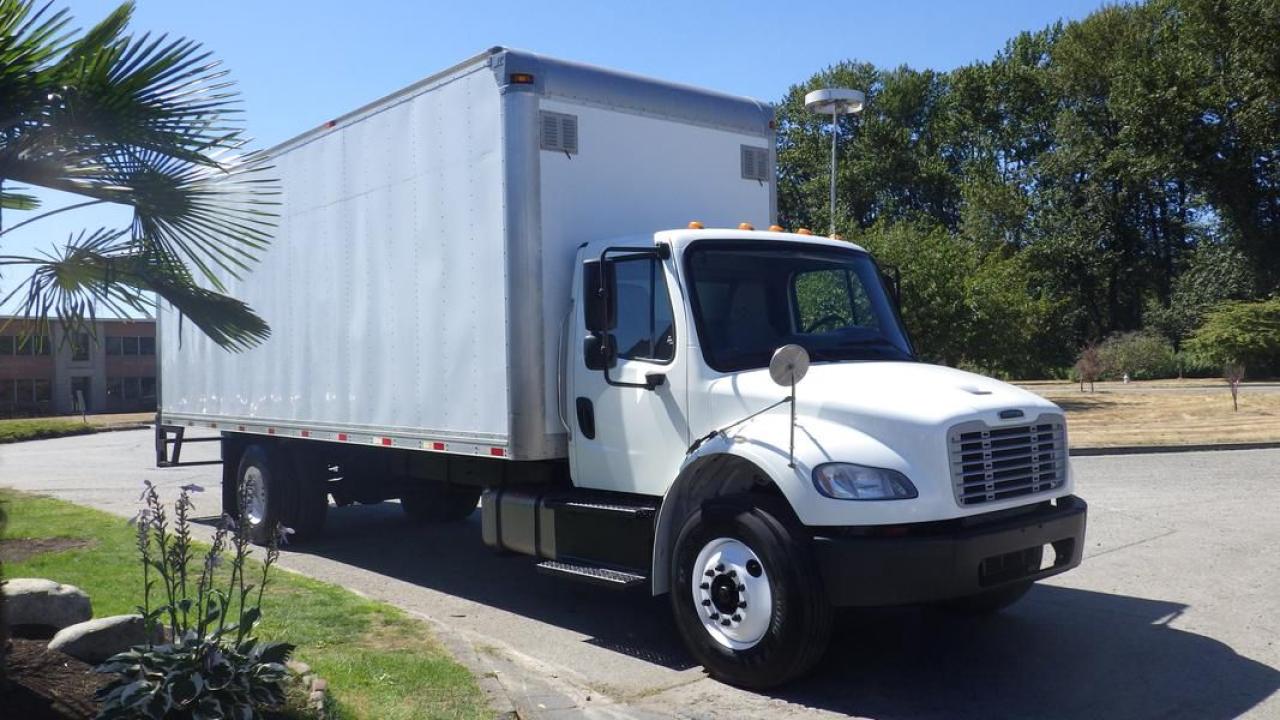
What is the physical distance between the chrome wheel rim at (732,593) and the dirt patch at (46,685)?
3.07 m

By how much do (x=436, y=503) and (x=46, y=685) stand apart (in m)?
6.64

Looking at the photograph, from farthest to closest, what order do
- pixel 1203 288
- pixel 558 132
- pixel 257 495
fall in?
pixel 1203 288
pixel 257 495
pixel 558 132

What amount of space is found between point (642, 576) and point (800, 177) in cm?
6239

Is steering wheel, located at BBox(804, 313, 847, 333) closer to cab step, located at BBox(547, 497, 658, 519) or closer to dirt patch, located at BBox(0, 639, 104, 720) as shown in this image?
cab step, located at BBox(547, 497, 658, 519)

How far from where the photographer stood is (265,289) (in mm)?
10969

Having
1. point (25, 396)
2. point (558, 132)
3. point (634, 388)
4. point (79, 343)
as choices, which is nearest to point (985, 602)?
point (634, 388)

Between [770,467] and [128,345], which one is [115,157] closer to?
[770,467]

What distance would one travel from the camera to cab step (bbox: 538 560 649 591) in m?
6.85

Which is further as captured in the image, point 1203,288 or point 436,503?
point 1203,288

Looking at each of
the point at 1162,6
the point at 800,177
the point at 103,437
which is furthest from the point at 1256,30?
the point at 103,437

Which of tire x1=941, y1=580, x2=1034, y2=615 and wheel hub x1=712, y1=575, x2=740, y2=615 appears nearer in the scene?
wheel hub x1=712, y1=575, x2=740, y2=615

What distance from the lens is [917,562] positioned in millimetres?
5719

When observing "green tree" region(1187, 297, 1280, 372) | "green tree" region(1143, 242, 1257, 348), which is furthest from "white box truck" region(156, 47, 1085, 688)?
"green tree" region(1143, 242, 1257, 348)

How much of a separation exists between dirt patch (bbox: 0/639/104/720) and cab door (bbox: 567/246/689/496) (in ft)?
10.7
